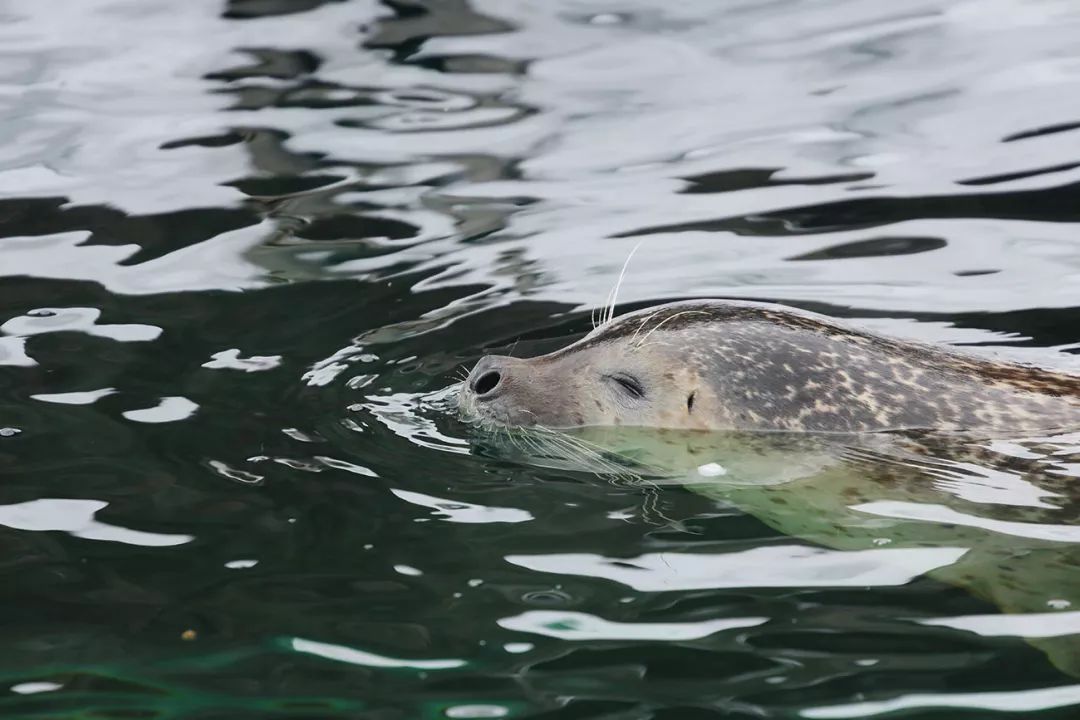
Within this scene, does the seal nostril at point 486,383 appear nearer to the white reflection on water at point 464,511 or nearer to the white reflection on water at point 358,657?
the white reflection on water at point 464,511

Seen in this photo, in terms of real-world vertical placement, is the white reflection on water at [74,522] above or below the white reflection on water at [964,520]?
above

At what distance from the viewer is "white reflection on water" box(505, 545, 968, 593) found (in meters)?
4.36

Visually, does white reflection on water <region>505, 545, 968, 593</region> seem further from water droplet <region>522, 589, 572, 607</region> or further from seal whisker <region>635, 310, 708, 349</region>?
seal whisker <region>635, 310, 708, 349</region>

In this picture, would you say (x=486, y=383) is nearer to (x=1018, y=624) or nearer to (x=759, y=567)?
(x=759, y=567)

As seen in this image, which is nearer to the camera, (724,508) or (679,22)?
(724,508)

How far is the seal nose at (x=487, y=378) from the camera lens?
5734 millimetres

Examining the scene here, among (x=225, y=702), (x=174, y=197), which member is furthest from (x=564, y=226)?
(x=225, y=702)

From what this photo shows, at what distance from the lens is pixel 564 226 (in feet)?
26.4

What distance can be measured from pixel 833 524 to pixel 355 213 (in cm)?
406

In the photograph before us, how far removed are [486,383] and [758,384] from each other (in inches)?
39.8

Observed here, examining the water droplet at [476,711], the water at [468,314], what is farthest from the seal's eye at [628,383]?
the water droplet at [476,711]

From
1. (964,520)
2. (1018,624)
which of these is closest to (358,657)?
(1018,624)

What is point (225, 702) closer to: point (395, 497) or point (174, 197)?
point (395, 497)

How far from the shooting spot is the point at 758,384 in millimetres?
5703
